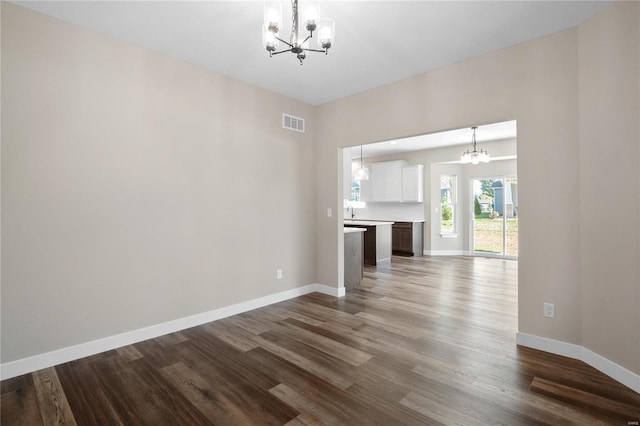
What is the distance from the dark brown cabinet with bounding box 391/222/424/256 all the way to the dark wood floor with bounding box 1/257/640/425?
185 inches

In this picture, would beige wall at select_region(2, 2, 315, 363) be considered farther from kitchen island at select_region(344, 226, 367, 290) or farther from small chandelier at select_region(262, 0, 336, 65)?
small chandelier at select_region(262, 0, 336, 65)

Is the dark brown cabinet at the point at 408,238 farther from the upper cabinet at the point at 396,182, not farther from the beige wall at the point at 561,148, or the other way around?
the beige wall at the point at 561,148

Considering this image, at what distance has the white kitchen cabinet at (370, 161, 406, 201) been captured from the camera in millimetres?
8719

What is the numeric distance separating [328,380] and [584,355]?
219cm

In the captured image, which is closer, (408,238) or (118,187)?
(118,187)

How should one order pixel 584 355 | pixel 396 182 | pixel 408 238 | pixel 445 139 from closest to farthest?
pixel 584 355 < pixel 445 139 < pixel 408 238 < pixel 396 182

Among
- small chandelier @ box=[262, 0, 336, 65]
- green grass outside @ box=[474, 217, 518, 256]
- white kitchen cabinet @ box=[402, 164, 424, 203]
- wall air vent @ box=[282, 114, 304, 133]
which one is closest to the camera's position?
small chandelier @ box=[262, 0, 336, 65]

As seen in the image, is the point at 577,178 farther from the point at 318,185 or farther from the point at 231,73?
the point at 231,73

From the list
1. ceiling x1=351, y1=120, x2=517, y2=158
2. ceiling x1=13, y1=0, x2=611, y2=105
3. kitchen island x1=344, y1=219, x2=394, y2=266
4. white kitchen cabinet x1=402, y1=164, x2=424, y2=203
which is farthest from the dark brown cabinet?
ceiling x1=13, y1=0, x2=611, y2=105

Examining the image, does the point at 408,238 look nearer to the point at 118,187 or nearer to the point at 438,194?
the point at 438,194

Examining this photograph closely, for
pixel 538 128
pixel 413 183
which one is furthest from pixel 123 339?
pixel 413 183

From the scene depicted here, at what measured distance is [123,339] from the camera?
2840 mm

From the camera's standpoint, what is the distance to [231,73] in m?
3.60

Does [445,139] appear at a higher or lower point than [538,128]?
higher
